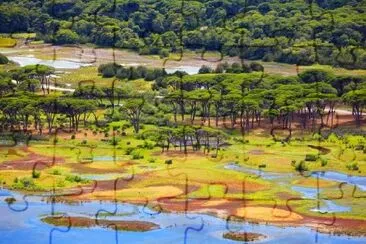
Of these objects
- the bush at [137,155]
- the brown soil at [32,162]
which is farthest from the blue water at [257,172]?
the brown soil at [32,162]

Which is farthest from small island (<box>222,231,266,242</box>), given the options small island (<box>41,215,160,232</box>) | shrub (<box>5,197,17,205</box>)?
shrub (<box>5,197,17,205</box>)

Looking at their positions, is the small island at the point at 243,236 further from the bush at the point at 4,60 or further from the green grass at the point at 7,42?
the green grass at the point at 7,42

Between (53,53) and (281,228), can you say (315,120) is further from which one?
(53,53)

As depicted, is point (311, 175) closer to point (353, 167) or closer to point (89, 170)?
point (353, 167)

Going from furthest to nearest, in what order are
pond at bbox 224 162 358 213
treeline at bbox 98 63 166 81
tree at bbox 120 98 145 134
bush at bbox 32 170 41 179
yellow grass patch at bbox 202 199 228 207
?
treeline at bbox 98 63 166 81, tree at bbox 120 98 145 134, bush at bbox 32 170 41 179, pond at bbox 224 162 358 213, yellow grass patch at bbox 202 199 228 207

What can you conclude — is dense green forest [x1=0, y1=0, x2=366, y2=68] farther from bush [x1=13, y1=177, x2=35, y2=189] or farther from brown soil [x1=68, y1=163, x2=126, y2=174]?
bush [x1=13, y1=177, x2=35, y2=189]

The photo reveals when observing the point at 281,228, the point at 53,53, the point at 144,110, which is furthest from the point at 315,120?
the point at 53,53

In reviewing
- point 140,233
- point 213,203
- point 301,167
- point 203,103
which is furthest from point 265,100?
point 140,233
